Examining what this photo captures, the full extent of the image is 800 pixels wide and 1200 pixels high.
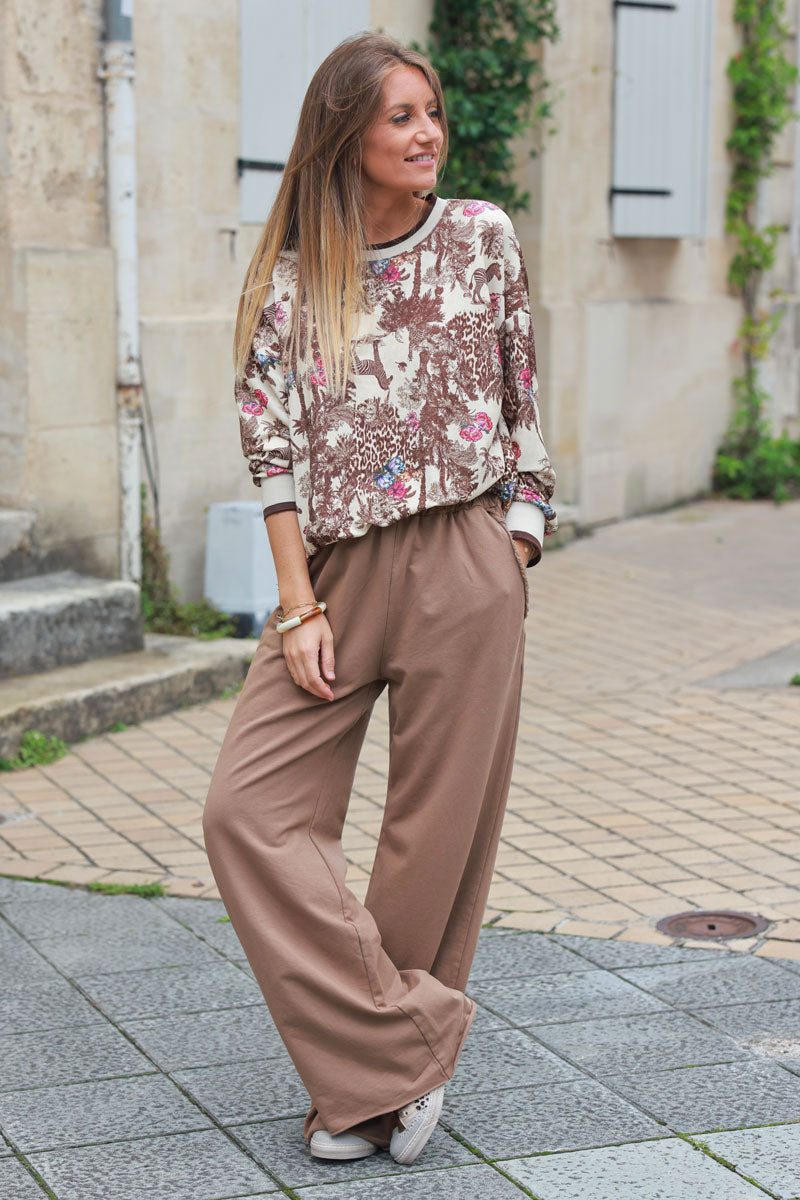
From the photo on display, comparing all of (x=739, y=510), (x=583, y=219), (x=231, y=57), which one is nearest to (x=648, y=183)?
(x=583, y=219)

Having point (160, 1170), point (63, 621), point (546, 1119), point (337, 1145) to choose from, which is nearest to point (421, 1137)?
point (337, 1145)

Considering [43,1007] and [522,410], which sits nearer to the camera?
[522,410]

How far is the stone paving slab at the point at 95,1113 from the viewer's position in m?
3.01

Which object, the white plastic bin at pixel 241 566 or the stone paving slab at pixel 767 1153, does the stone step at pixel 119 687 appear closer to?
the white plastic bin at pixel 241 566

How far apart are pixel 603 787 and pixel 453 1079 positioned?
2192mm

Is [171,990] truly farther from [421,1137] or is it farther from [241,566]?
[241,566]

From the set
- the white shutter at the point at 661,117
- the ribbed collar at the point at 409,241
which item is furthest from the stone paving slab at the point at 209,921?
the white shutter at the point at 661,117

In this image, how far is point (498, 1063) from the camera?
333 centimetres

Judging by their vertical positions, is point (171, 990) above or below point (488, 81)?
below

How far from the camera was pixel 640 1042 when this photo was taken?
135 inches

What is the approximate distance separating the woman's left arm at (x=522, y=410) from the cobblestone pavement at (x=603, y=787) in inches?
11.9

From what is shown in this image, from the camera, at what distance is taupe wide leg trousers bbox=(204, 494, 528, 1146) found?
2.80 metres

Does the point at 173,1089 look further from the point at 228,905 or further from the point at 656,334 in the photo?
the point at 656,334

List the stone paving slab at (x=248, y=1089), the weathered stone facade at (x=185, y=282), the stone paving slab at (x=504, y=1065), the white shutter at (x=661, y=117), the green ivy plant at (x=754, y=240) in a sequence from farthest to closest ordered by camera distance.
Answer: the green ivy plant at (x=754, y=240)
the white shutter at (x=661, y=117)
the weathered stone facade at (x=185, y=282)
the stone paving slab at (x=504, y=1065)
the stone paving slab at (x=248, y=1089)
